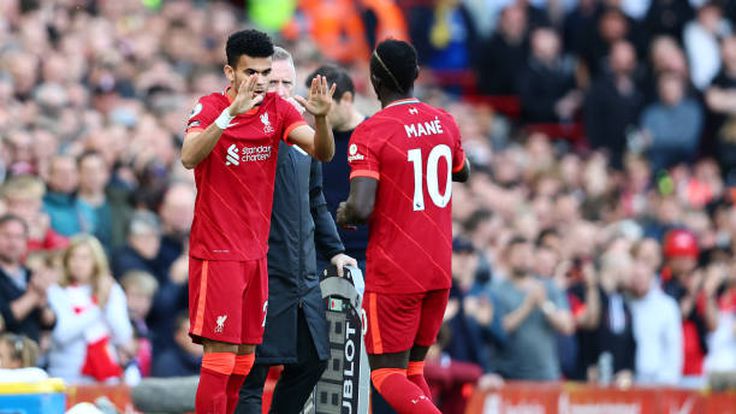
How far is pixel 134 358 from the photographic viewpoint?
541 inches

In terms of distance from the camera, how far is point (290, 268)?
1048cm

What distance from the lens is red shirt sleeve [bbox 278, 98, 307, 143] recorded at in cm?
998

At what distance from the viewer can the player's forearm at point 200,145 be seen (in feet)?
31.3

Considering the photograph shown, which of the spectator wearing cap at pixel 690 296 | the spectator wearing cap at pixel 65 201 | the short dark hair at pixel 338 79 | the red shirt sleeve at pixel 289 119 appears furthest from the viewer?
the spectator wearing cap at pixel 690 296

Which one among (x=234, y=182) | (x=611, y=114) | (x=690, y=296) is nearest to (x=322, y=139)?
(x=234, y=182)

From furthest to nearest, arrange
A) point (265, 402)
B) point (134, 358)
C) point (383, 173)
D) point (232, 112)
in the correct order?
point (134, 358), point (265, 402), point (383, 173), point (232, 112)

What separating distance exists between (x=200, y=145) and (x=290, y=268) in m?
1.24

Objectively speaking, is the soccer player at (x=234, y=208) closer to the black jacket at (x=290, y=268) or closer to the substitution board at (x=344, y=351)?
the black jacket at (x=290, y=268)

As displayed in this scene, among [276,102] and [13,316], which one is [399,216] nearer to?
[276,102]

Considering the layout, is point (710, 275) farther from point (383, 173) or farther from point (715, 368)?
point (383, 173)

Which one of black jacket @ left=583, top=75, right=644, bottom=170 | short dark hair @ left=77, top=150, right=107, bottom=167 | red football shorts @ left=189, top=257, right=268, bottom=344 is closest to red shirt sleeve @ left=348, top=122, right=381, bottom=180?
red football shorts @ left=189, top=257, right=268, bottom=344

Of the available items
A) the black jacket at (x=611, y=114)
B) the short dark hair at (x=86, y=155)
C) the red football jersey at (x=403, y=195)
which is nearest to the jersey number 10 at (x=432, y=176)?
the red football jersey at (x=403, y=195)

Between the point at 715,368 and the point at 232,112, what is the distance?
31.5 feet

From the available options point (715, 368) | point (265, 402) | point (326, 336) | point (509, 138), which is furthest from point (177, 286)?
point (509, 138)
